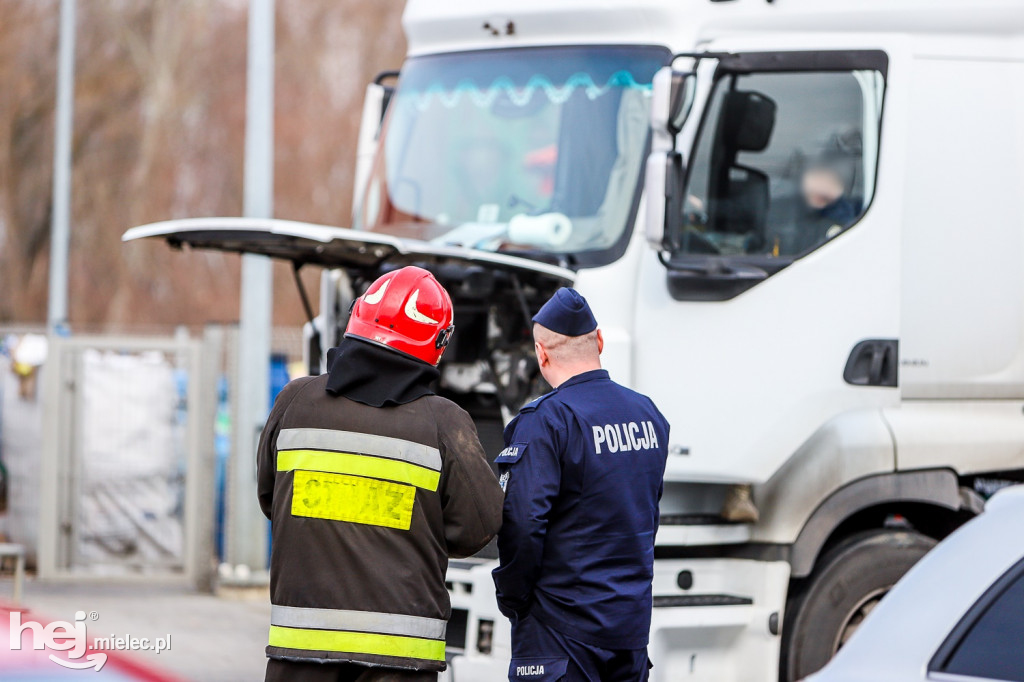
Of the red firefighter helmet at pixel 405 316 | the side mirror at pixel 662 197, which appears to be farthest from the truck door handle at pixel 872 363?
the red firefighter helmet at pixel 405 316

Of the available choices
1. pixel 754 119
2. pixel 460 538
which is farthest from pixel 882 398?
pixel 460 538

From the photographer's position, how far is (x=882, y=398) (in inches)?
251

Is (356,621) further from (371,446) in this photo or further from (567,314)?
(567,314)

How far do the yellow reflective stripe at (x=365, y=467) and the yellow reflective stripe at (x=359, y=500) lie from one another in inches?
0.6

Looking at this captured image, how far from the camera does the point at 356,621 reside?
145 inches

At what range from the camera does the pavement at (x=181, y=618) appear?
27.8 feet

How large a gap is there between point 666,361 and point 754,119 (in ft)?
3.97

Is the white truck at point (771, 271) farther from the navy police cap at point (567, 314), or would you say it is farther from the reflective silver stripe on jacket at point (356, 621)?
the reflective silver stripe on jacket at point (356, 621)

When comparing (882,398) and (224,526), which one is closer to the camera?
(882,398)

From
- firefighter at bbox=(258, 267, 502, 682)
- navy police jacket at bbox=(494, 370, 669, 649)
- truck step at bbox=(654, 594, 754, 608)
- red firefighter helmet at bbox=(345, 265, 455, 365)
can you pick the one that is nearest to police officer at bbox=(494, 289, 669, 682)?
navy police jacket at bbox=(494, 370, 669, 649)

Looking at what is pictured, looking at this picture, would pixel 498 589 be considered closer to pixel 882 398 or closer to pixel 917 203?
pixel 882 398

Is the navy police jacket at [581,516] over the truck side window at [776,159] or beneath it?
beneath

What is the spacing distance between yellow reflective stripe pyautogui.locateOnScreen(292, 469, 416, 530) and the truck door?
8.79ft

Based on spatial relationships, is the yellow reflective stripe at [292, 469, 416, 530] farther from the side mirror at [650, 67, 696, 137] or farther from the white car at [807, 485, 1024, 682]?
the side mirror at [650, 67, 696, 137]
